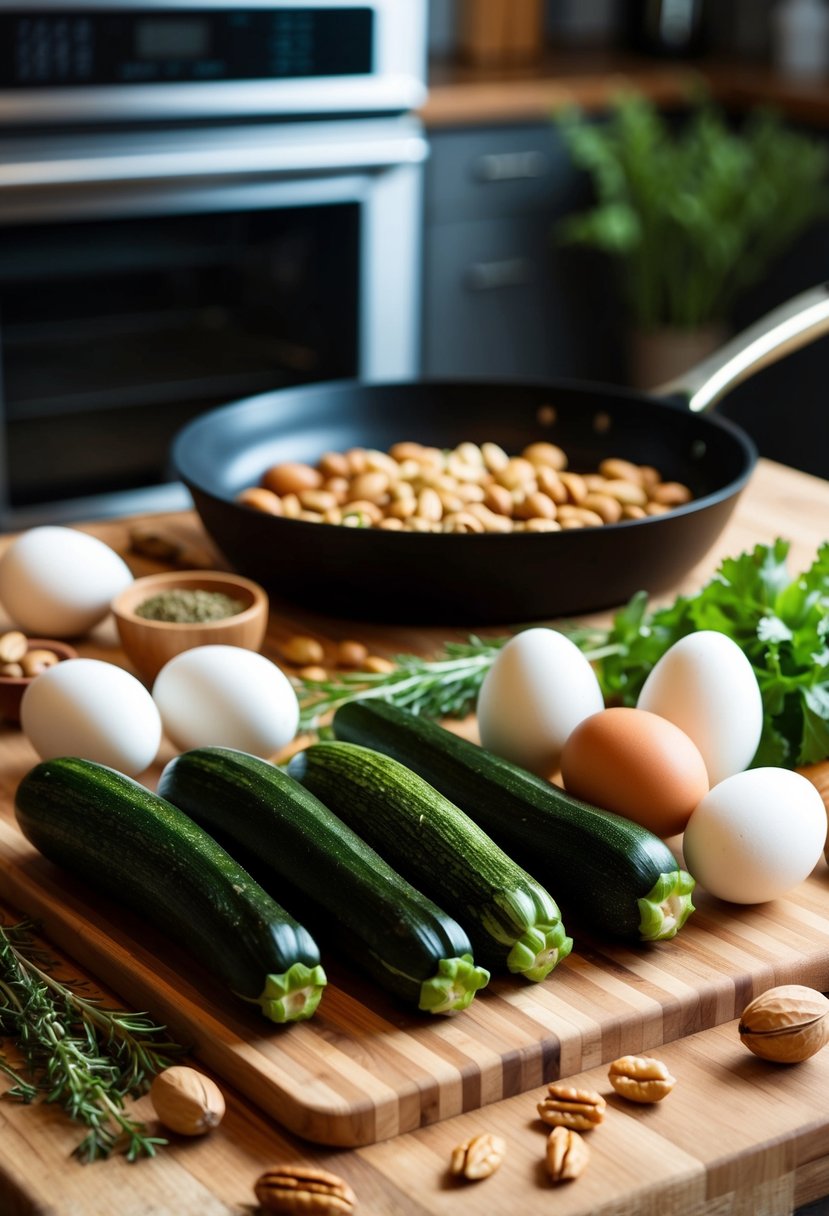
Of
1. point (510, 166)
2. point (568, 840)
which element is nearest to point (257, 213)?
point (510, 166)

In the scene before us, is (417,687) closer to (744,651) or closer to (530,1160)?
(744,651)

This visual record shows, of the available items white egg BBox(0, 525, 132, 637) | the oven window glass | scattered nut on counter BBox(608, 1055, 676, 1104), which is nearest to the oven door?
the oven window glass

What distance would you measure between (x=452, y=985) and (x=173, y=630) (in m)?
0.49

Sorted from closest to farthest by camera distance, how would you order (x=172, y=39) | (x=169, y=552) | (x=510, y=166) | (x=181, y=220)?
(x=169, y=552)
(x=172, y=39)
(x=181, y=220)
(x=510, y=166)

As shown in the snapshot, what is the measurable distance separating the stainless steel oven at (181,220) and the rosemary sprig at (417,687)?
1452mm

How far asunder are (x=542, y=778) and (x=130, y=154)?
5.81 feet

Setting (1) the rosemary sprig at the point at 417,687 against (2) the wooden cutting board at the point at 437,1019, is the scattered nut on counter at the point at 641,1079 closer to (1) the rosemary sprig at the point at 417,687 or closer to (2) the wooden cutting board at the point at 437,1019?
(2) the wooden cutting board at the point at 437,1019

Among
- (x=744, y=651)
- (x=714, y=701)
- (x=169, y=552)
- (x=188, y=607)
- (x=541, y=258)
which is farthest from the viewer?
(x=541, y=258)

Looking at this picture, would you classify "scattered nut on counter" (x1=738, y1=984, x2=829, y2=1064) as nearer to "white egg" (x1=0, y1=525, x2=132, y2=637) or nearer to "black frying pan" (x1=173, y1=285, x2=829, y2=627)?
"black frying pan" (x1=173, y1=285, x2=829, y2=627)

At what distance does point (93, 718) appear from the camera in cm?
107

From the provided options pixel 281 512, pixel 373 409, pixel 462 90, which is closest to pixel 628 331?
pixel 462 90

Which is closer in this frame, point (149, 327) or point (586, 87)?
point (149, 327)

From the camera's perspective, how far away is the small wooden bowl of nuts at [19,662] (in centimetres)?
120

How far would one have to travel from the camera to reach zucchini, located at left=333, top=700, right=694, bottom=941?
898 millimetres
